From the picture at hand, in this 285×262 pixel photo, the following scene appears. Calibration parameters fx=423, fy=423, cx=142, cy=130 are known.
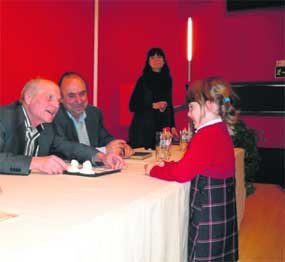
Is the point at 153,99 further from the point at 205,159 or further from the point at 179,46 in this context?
the point at 205,159

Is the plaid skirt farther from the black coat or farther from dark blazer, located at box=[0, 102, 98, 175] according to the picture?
the black coat

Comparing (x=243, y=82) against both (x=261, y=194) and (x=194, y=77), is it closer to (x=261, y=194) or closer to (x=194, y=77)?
(x=194, y=77)

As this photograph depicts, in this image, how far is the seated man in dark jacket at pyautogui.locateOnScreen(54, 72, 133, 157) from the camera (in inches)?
97.7

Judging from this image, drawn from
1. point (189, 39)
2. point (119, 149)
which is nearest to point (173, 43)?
point (189, 39)

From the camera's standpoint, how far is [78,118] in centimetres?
262

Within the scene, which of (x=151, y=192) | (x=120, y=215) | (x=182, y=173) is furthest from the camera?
(x=182, y=173)

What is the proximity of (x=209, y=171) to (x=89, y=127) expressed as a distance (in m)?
1.17

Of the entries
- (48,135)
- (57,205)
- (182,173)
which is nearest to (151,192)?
(182,173)

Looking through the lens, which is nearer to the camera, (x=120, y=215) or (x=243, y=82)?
(x=120, y=215)

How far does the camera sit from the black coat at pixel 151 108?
3.98 metres

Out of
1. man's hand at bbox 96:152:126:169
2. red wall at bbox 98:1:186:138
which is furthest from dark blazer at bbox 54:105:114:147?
red wall at bbox 98:1:186:138

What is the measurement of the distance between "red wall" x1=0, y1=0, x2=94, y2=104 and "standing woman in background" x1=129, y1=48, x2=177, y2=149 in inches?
36.9

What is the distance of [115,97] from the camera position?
18.5 feet

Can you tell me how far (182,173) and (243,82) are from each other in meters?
4.00
